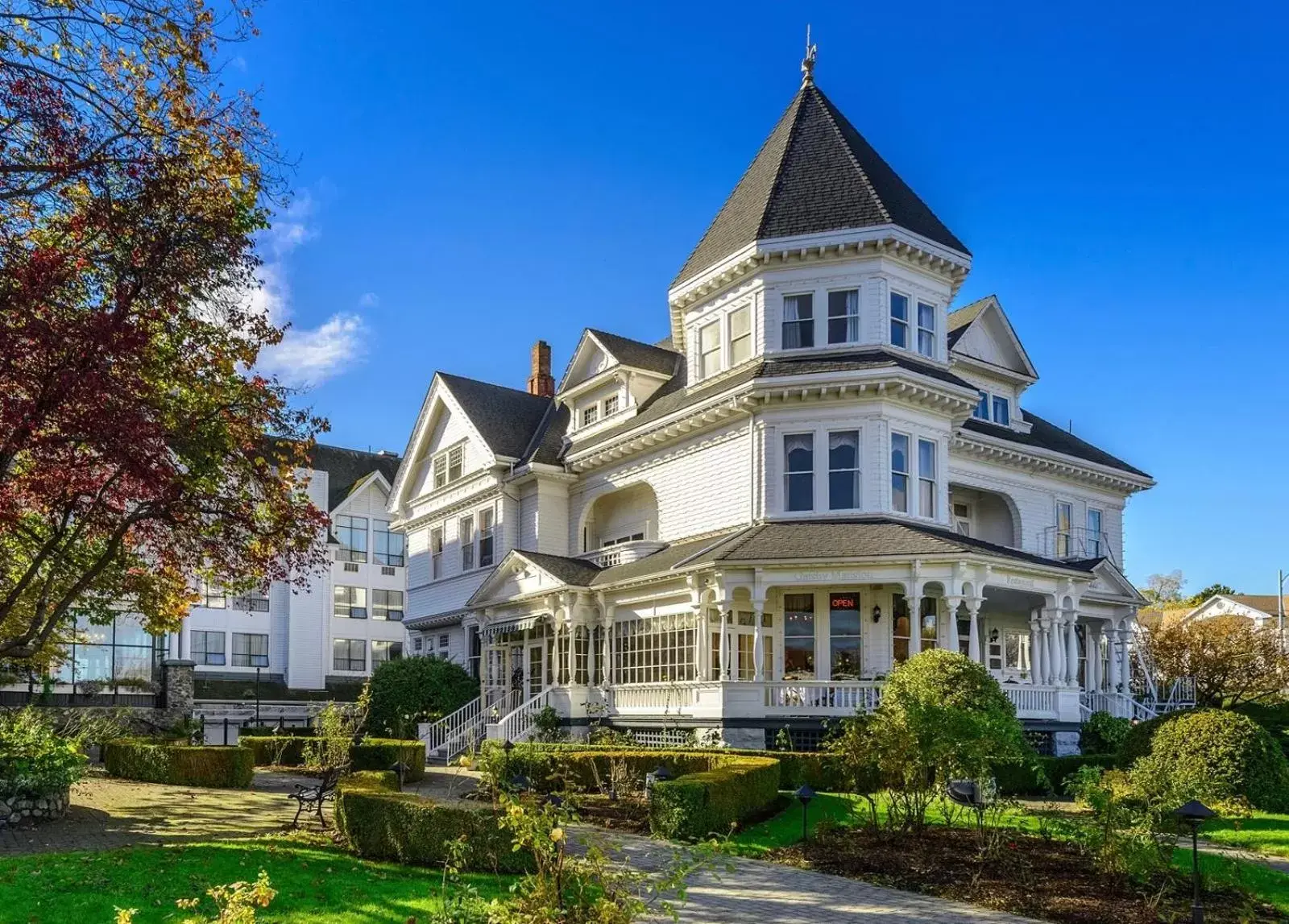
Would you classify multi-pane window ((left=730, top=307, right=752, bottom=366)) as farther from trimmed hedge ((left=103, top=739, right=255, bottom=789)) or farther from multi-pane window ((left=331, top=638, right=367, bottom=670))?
multi-pane window ((left=331, top=638, right=367, bottom=670))

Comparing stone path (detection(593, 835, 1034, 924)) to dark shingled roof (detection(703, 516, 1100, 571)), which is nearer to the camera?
stone path (detection(593, 835, 1034, 924))

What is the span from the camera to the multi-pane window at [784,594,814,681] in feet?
91.2

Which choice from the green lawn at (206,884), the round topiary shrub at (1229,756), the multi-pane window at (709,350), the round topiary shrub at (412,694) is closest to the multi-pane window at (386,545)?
the round topiary shrub at (412,694)

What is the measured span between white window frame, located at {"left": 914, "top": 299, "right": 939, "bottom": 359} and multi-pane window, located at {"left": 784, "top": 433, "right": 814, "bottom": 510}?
164 inches

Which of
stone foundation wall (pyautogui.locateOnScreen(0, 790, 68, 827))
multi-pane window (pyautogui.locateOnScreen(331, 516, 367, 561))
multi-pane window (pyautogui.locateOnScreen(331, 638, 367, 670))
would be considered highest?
multi-pane window (pyautogui.locateOnScreen(331, 516, 367, 561))

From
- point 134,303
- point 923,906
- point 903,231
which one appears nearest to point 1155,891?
point 923,906

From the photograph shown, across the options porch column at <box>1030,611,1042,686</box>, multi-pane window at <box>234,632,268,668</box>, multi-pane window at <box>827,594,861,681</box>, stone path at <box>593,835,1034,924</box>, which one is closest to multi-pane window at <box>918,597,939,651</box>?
multi-pane window at <box>827,594,861,681</box>

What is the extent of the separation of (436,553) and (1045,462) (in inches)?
849

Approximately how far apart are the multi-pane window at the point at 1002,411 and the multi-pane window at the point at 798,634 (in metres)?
12.1

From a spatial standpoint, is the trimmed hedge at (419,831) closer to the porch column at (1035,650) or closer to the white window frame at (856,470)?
the white window frame at (856,470)

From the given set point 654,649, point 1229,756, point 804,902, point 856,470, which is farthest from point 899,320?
point 804,902

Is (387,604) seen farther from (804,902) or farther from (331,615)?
(804,902)

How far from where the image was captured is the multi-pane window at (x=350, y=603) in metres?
59.0

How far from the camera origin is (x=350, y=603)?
59438 mm
